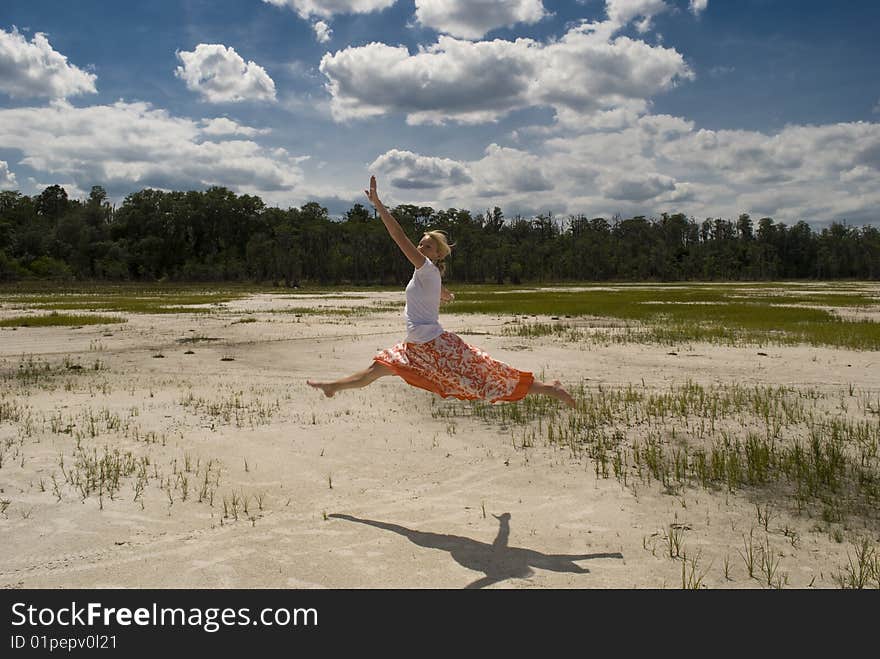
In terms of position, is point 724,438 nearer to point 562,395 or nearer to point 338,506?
point 562,395

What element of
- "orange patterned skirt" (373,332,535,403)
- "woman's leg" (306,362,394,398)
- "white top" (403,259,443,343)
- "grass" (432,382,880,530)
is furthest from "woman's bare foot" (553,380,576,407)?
"woman's leg" (306,362,394,398)

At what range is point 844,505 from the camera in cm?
676

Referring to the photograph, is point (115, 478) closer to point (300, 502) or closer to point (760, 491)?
point (300, 502)

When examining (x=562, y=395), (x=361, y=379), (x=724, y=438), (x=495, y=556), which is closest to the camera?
(x=495, y=556)

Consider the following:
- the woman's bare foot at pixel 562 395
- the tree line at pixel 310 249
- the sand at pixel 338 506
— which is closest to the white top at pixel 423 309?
the woman's bare foot at pixel 562 395

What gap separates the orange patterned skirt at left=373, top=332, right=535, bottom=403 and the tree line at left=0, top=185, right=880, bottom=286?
10229cm

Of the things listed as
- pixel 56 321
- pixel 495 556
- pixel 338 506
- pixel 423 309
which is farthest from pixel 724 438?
pixel 56 321

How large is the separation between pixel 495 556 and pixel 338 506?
197 cm

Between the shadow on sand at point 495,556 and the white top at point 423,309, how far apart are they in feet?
6.23

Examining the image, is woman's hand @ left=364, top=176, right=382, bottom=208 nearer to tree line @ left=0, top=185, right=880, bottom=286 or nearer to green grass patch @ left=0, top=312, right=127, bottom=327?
green grass patch @ left=0, top=312, right=127, bottom=327

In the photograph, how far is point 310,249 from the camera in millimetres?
124688

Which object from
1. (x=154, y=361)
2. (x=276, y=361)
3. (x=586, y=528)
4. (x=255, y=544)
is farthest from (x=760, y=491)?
(x=154, y=361)

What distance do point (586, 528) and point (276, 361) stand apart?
1290cm

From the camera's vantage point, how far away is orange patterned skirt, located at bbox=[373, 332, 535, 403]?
657 centimetres
